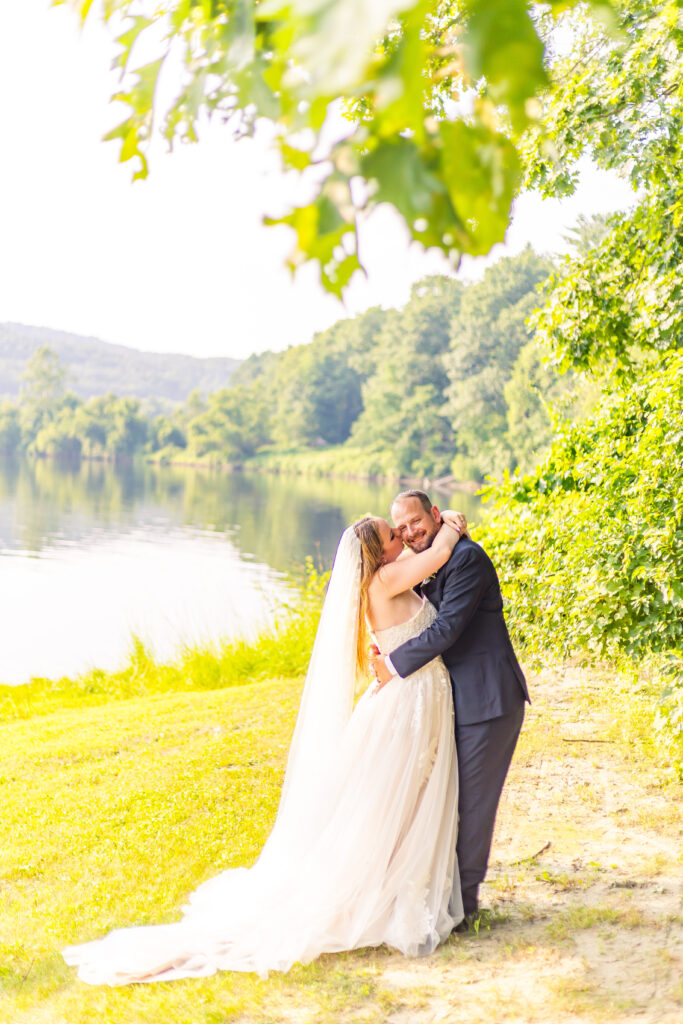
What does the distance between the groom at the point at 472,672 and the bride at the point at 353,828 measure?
0.07 metres

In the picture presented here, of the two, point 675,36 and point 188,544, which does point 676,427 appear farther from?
point 188,544

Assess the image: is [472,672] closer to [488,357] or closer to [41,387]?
[488,357]

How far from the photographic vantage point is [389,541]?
4590mm

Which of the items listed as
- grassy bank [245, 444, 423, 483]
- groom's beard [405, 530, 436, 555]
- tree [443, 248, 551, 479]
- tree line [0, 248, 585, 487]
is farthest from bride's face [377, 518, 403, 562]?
grassy bank [245, 444, 423, 483]

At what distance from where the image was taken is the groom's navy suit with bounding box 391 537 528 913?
4344 millimetres

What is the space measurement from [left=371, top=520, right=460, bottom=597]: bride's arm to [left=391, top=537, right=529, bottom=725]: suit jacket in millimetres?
88

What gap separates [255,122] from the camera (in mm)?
1865

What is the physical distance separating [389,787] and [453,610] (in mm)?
910

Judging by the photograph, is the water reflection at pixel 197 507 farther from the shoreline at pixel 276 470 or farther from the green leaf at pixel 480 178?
the green leaf at pixel 480 178

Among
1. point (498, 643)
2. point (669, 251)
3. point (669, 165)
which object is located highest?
point (669, 165)

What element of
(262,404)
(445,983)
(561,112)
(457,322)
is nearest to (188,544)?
(561,112)

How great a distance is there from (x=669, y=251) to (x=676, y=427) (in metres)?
1.81

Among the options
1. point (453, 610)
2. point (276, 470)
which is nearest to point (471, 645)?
point (453, 610)

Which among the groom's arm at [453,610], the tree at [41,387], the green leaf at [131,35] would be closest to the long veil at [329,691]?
the groom's arm at [453,610]
